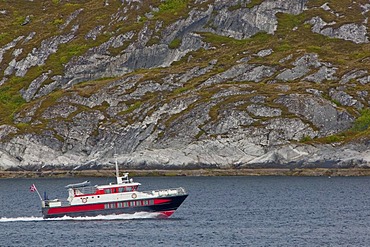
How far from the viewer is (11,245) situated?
88562 mm

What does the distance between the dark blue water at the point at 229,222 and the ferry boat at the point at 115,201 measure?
3.70 feet

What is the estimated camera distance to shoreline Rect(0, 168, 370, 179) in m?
169

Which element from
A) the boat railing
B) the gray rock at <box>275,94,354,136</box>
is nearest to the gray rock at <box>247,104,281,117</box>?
the gray rock at <box>275,94,354,136</box>

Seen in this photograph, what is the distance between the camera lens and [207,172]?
176m

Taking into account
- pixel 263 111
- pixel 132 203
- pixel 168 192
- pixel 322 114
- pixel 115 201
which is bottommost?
pixel 132 203

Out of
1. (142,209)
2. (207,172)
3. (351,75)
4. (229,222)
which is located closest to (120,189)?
(142,209)

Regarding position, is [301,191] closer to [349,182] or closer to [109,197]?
[349,182]

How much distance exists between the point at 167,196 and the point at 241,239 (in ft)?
51.1

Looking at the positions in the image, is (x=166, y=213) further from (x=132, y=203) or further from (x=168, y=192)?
(x=132, y=203)

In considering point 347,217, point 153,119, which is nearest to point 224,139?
point 153,119

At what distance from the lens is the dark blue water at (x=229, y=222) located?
88.6 metres

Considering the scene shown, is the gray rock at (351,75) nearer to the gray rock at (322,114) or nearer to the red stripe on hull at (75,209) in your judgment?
the gray rock at (322,114)

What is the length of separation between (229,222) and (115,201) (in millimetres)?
13705

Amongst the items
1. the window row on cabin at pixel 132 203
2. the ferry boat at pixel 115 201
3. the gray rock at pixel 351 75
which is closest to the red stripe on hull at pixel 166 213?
the ferry boat at pixel 115 201
